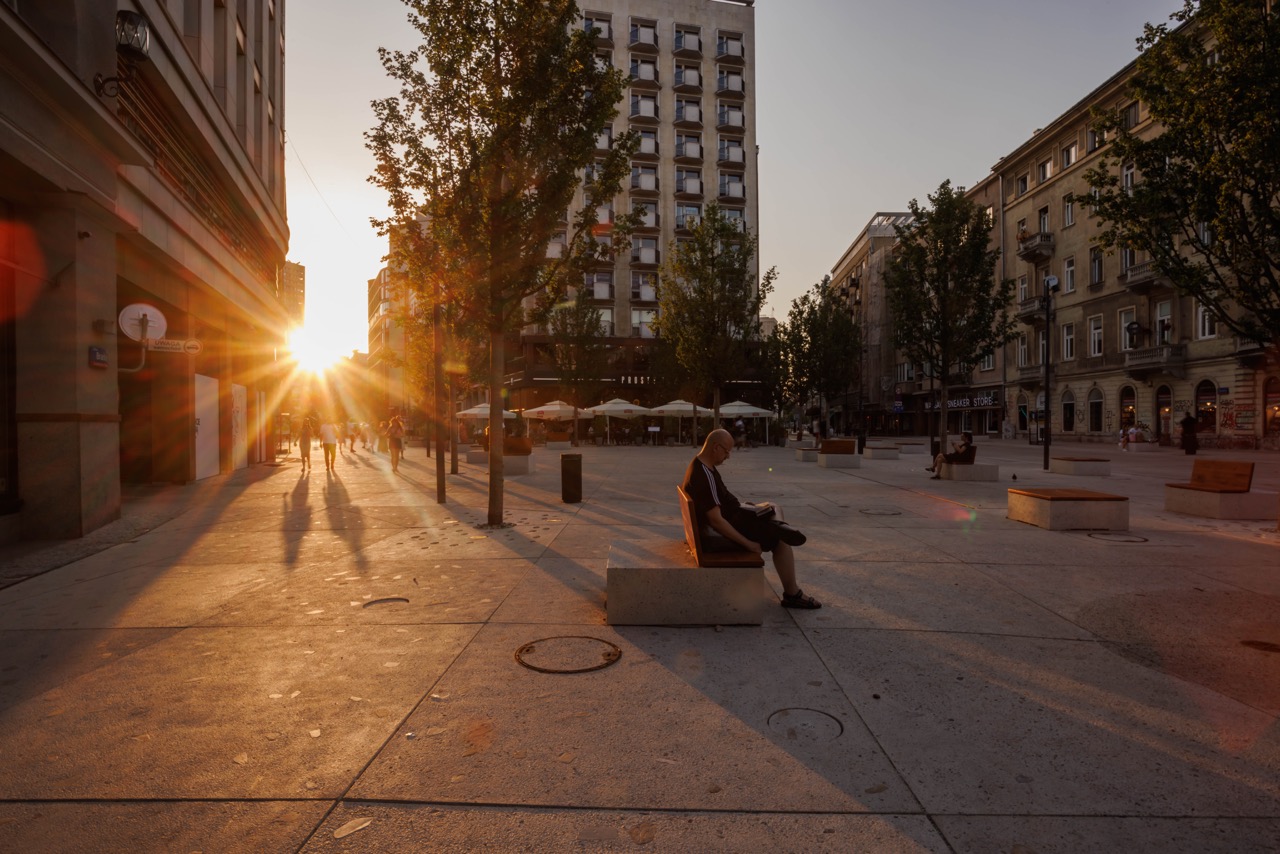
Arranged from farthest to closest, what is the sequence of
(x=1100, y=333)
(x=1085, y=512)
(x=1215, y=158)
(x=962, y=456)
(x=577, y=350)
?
(x=577, y=350) → (x=1100, y=333) → (x=962, y=456) → (x=1085, y=512) → (x=1215, y=158)

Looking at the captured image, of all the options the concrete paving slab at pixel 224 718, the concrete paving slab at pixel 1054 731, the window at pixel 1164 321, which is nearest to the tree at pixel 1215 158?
the concrete paving slab at pixel 1054 731

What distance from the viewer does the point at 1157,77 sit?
9.50m

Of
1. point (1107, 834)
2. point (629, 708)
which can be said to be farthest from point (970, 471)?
point (1107, 834)

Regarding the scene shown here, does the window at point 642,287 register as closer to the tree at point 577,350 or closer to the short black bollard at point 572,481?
the tree at point 577,350

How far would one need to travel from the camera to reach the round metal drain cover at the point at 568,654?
13.8 feet

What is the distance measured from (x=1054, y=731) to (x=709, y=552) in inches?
94.8

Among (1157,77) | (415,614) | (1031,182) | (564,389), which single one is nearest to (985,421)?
(1031,182)

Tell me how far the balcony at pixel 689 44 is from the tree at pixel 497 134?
167 ft

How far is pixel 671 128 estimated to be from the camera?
55.1 meters

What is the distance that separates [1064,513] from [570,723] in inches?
326

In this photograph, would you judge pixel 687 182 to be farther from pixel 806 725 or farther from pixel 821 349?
pixel 806 725

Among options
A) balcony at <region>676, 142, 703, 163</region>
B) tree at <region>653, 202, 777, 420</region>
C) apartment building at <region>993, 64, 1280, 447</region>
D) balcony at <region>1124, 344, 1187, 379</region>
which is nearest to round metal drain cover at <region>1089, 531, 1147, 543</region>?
tree at <region>653, 202, 777, 420</region>

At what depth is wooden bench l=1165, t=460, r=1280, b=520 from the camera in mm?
Result: 10344

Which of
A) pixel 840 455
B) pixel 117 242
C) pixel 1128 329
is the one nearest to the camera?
pixel 117 242
